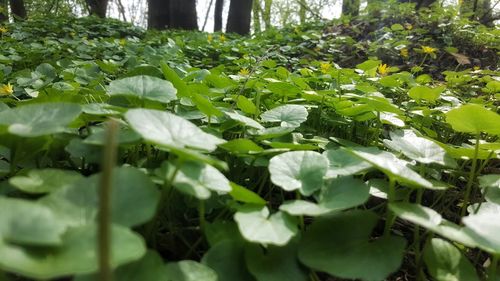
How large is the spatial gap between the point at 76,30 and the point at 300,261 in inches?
189

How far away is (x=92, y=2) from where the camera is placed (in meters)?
8.21

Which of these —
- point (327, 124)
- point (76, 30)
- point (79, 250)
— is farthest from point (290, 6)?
point (79, 250)

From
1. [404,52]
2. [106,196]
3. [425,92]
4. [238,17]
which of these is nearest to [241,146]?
[106,196]

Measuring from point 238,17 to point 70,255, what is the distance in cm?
670

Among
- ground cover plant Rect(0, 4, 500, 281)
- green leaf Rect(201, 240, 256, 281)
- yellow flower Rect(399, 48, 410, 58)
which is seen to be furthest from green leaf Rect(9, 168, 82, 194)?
yellow flower Rect(399, 48, 410, 58)

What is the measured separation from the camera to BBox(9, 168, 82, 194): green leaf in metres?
0.51

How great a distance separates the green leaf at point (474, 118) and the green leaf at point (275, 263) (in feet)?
1.53

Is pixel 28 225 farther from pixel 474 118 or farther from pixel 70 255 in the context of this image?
pixel 474 118

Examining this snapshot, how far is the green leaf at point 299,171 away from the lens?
616 mm

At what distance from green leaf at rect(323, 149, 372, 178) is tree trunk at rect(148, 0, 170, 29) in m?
6.40

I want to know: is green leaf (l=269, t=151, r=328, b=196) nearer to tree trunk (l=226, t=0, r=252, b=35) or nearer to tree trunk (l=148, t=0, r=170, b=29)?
tree trunk (l=226, t=0, r=252, b=35)

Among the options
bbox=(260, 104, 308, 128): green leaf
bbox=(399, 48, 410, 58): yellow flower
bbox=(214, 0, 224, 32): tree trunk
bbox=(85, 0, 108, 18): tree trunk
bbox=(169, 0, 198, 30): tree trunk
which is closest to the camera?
bbox=(260, 104, 308, 128): green leaf

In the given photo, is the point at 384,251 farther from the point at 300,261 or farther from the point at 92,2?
the point at 92,2

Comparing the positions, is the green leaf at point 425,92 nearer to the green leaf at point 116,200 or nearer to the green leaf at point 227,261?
the green leaf at point 227,261
